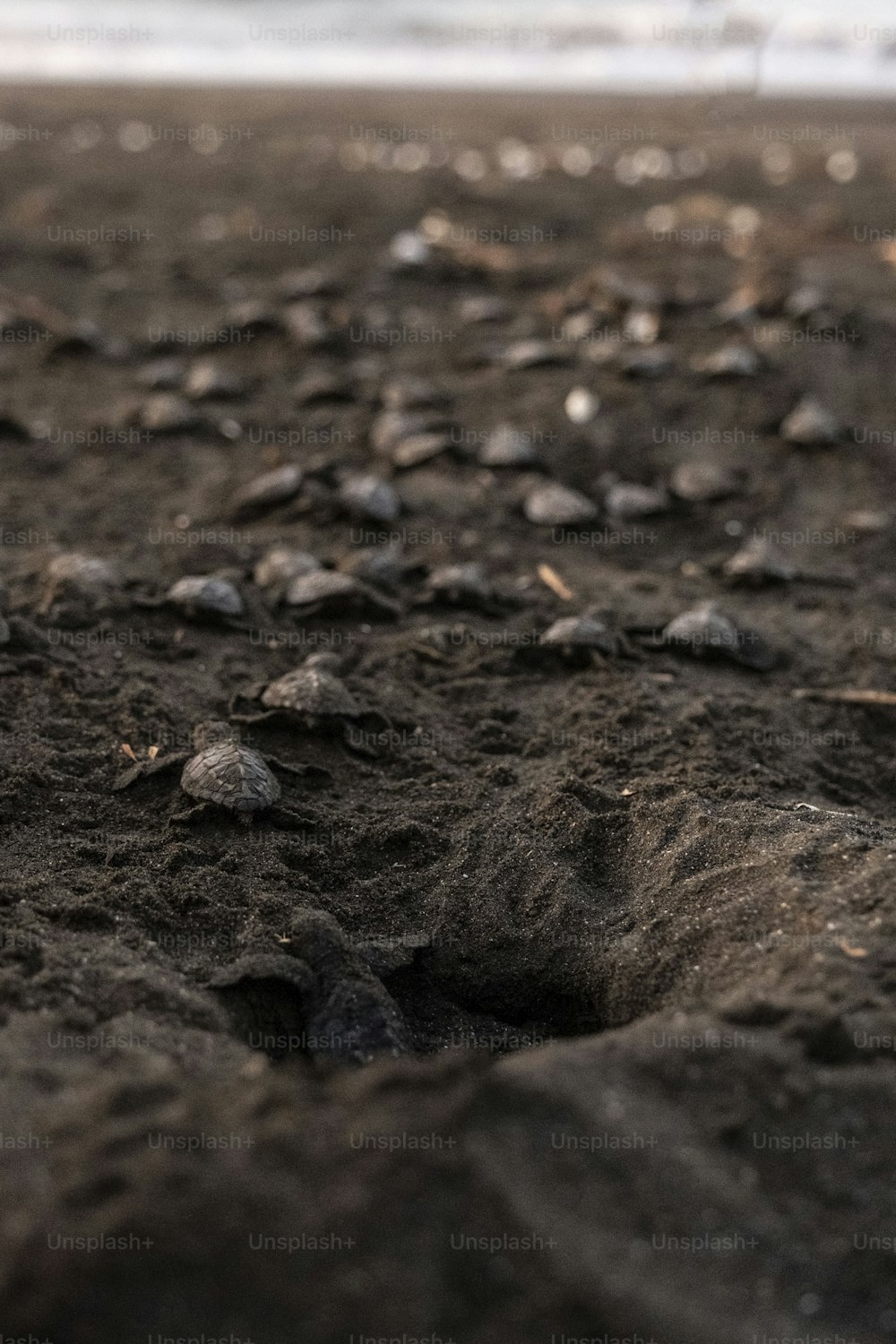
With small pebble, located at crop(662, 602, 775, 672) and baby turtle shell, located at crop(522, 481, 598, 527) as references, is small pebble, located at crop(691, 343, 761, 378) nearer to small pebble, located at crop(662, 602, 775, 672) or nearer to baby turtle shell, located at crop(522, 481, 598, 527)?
baby turtle shell, located at crop(522, 481, 598, 527)

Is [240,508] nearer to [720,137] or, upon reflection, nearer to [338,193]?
[338,193]

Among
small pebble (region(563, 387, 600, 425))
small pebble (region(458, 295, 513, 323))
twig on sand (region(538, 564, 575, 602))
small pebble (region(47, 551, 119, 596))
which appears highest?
small pebble (region(458, 295, 513, 323))

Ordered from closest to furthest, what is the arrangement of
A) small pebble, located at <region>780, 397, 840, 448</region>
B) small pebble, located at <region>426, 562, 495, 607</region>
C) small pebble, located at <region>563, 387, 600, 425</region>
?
small pebble, located at <region>426, 562, 495, 607</region>
small pebble, located at <region>780, 397, 840, 448</region>
small pebble, located at <region>563, 387, 600, 425</region>

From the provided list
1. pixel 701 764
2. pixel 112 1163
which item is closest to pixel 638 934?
pixel 701 764

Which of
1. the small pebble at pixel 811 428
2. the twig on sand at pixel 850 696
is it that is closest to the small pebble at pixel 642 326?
the small pebble at pixel 811 428

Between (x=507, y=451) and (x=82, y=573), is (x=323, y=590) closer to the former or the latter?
(x=82, y=573)

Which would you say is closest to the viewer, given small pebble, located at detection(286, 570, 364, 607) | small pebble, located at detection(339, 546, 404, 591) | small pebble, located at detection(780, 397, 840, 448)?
small pebble, located at detection(286, 570, 364, 607)

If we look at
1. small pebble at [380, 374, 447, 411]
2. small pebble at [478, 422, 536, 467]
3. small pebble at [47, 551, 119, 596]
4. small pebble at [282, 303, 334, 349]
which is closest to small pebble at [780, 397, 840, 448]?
small pebble at [478, 422, 536, 467]
